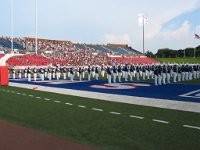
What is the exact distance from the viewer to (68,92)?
46.2ft

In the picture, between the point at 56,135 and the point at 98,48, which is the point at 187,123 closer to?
the point at 56,135

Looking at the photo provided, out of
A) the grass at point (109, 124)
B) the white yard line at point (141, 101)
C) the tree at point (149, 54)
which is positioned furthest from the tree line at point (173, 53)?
the grass at point (109, 124)

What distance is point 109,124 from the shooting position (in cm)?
742

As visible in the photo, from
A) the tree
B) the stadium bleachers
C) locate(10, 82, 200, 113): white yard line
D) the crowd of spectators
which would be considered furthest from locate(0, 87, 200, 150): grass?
the tree

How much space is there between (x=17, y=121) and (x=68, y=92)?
6260 mm

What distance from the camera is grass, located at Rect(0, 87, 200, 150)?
19.1 ft

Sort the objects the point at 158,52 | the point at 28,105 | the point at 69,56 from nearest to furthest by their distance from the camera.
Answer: the point at 28,105 < the point at 69,56 < the point at 158,52

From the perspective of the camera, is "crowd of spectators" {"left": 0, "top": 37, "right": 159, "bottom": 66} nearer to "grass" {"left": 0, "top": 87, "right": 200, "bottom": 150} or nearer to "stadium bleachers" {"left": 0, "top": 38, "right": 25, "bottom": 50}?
"stadium bleachers" {"left": 0, "top": 38, "right": 25, "bottom": 50}

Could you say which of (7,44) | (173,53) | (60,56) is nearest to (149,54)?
(173,53)

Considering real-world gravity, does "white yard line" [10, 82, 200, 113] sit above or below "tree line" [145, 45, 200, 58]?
below

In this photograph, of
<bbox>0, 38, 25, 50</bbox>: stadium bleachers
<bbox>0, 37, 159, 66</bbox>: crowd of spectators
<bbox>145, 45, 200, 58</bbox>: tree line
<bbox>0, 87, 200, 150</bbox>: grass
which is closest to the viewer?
<bbox>0, 87, 200, 150</bbox>: grass

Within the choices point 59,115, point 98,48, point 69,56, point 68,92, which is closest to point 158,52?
point 98,48

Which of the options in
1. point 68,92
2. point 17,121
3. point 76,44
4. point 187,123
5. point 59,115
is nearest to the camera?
point 187,123

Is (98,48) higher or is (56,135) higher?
(98,48)
